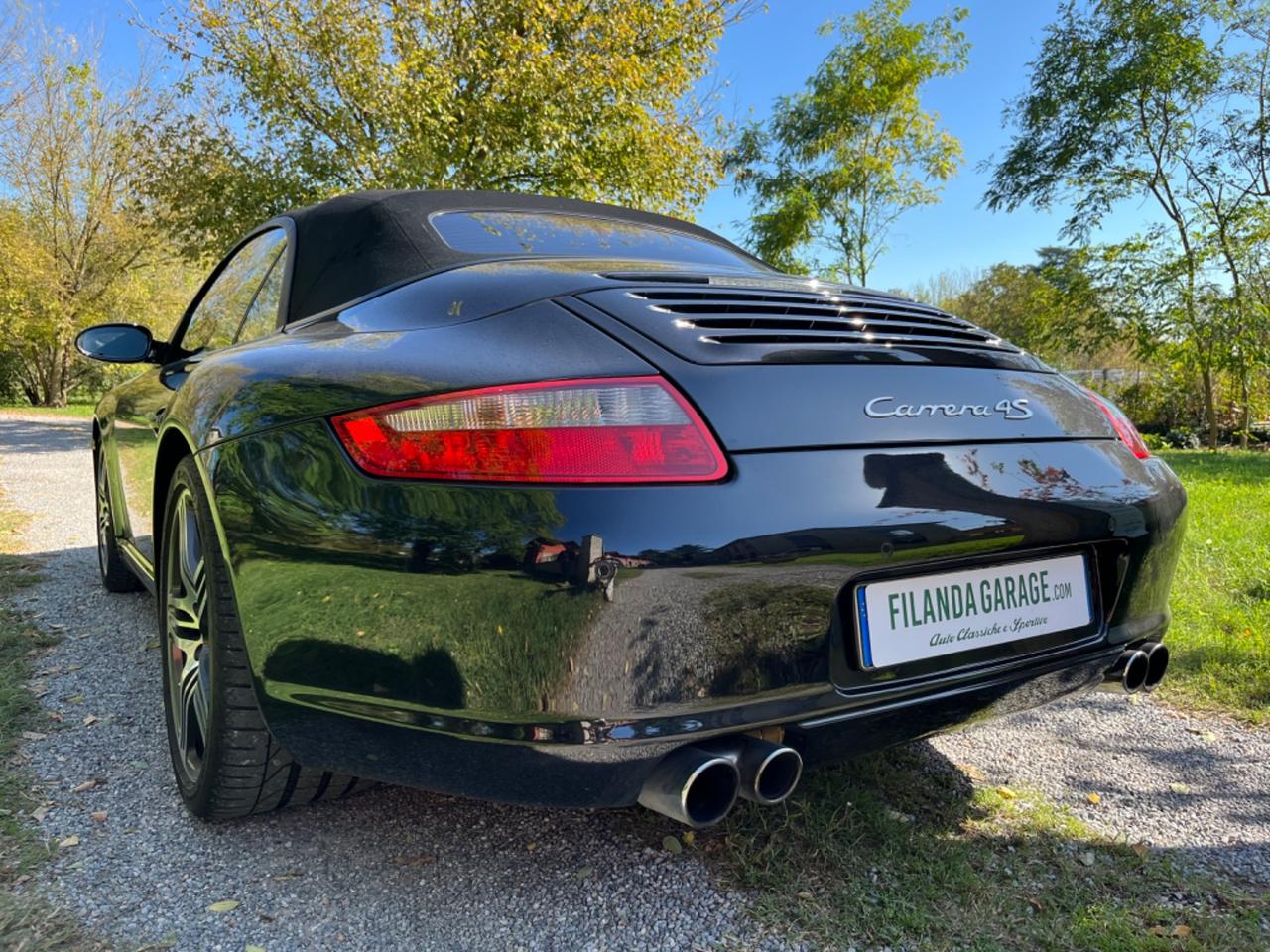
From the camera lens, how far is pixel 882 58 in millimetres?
15398

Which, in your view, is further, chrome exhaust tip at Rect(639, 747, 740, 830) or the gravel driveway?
the gravel driveway

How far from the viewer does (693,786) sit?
1.24 m

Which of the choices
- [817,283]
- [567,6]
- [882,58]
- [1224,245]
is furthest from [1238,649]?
[882,58]

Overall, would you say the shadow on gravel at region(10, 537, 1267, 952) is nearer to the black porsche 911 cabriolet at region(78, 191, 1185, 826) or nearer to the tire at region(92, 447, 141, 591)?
the black porsche 911 cabriolet at region(78, 191, 1185, 826)

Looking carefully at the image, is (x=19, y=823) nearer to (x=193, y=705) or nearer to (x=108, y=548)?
(x=193, y=705)

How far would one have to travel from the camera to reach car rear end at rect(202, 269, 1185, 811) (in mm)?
1198

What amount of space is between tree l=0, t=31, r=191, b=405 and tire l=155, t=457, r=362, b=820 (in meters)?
19.5

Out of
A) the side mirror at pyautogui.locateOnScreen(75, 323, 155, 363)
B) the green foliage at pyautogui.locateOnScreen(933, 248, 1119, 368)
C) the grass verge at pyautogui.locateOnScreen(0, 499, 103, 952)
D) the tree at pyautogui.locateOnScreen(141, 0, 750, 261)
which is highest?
the tree at pyautogui.locateOnScreen(141, 0, 750, 261)

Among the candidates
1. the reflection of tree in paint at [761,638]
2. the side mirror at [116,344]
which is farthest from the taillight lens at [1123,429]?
the side mirror at [116,344]

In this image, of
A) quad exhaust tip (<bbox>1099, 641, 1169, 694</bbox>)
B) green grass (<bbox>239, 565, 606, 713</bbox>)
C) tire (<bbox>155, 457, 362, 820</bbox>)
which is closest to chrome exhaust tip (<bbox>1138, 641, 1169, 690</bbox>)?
quad exhaust tip (<bbox>1099, 641, 1169, 694</bbox>)

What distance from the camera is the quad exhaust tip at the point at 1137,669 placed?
5.77 feet

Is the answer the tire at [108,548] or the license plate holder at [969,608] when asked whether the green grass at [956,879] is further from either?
the tire at [108,548]

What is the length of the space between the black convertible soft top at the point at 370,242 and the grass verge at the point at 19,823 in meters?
1.29

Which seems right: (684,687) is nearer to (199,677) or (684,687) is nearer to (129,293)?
(199,677)
